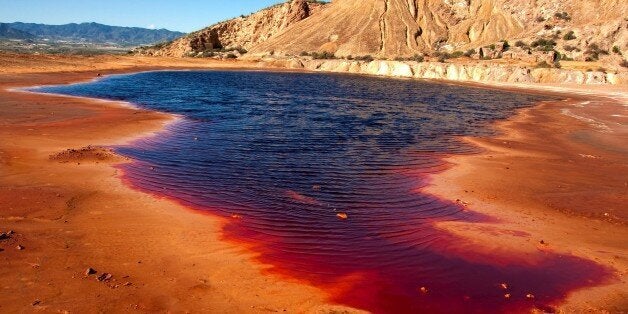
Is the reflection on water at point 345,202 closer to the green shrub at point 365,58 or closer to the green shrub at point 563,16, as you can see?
the green shrub at point 365,58

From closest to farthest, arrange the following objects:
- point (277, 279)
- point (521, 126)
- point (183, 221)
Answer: point (277, 279)
point (183, 221)
point (521, 126)

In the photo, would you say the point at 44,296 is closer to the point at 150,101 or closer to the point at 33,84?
the point at 150,101

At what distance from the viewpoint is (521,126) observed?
27312mm

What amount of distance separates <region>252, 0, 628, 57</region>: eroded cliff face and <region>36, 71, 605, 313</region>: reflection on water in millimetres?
71525

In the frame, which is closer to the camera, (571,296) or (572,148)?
(571,296)

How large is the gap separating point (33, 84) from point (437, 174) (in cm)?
3484

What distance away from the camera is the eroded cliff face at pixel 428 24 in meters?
84.1

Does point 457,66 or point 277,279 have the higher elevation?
point 457,66

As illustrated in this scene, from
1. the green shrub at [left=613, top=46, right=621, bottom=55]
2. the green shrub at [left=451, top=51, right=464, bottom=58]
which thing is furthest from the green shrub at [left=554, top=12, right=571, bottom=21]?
the green shrub at [left=613, top=46, right=621, bottom=55]

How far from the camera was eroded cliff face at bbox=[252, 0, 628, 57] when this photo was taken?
3310 inches

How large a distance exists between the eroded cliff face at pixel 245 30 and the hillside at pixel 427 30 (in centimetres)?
26

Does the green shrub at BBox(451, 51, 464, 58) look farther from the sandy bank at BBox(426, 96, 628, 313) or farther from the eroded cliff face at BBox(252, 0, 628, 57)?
the sandy bank at BBox(426, 96, 628, 313)

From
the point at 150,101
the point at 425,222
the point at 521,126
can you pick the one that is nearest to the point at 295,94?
the point at 150,101

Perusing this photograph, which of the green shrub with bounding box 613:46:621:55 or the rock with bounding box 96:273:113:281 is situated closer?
the rock with bounding box 96:273:113:281
